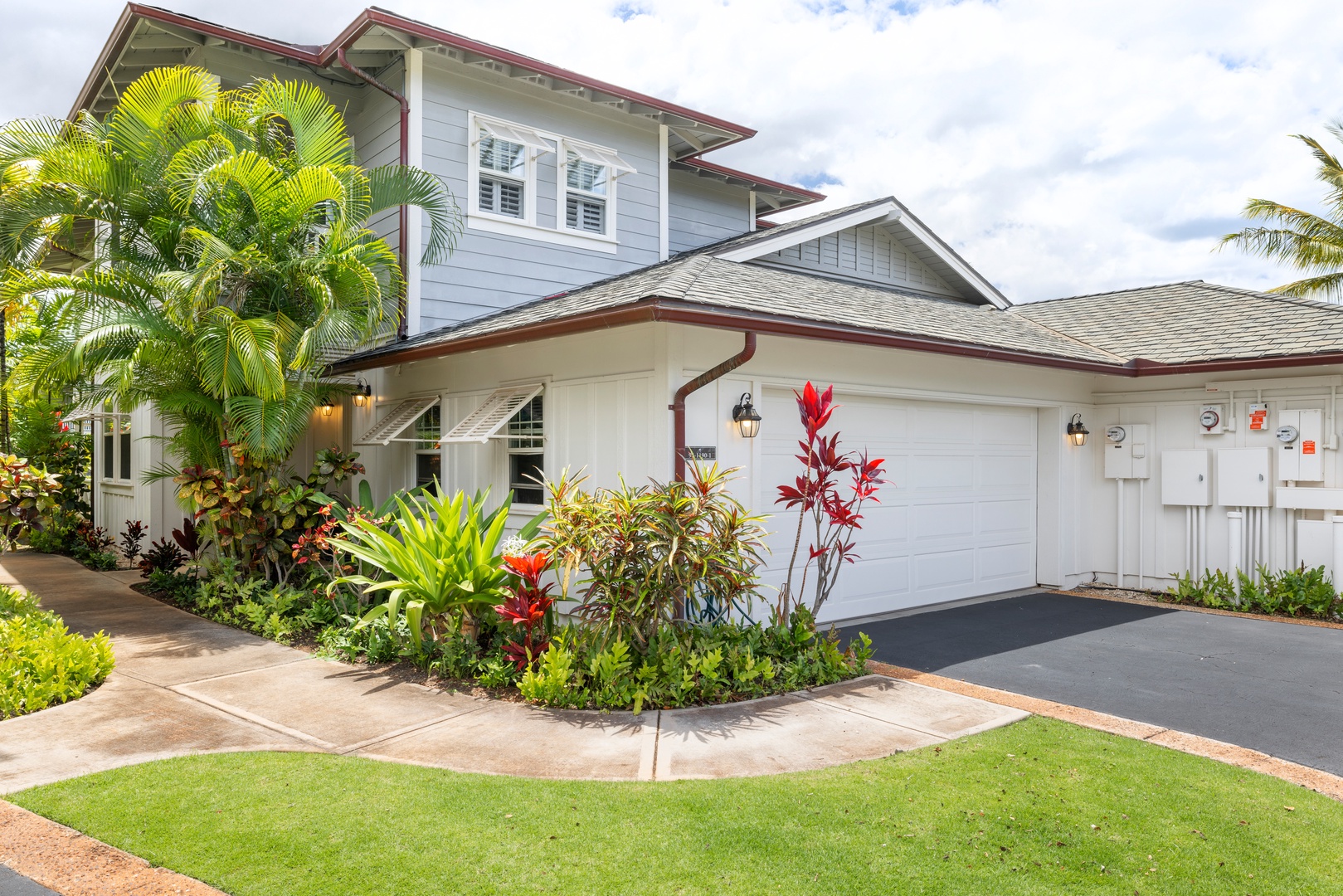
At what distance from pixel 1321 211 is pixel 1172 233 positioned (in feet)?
80.8

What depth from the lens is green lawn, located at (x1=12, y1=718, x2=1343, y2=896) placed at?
332 centimetres

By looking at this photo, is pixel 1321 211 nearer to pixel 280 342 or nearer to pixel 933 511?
pixel 933 511

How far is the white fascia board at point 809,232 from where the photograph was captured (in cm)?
1020

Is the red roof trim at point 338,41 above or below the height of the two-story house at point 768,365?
above

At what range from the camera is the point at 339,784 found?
13.6 feet

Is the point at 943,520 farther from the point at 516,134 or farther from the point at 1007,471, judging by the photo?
the point at 516,134

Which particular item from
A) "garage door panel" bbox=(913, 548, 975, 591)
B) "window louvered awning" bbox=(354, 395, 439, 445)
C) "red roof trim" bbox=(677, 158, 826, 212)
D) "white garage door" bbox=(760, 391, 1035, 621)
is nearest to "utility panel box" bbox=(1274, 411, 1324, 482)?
"white garage door" bbox=(760, 391, 1035, 621)

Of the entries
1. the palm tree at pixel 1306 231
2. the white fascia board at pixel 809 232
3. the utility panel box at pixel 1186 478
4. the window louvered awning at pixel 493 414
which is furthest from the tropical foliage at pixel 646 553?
the palm tree at pixel 1306 231

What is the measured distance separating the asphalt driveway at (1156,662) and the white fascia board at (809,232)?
14.8ft

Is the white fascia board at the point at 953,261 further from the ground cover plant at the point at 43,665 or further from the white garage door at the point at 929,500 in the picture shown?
the ground cover plant at the point at 43,665

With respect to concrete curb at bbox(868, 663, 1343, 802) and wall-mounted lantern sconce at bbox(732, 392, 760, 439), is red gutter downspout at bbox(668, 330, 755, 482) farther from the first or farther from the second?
concrete curb at bbox(868, 663, 1343, 802)

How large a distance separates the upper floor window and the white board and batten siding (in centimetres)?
236

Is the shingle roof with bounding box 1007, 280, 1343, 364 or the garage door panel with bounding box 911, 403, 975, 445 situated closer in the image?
the garage door panel with bounding box 911, 403, 975, 445

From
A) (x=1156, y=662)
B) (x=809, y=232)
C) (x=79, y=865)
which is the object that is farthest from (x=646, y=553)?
(x=809, y=232)
